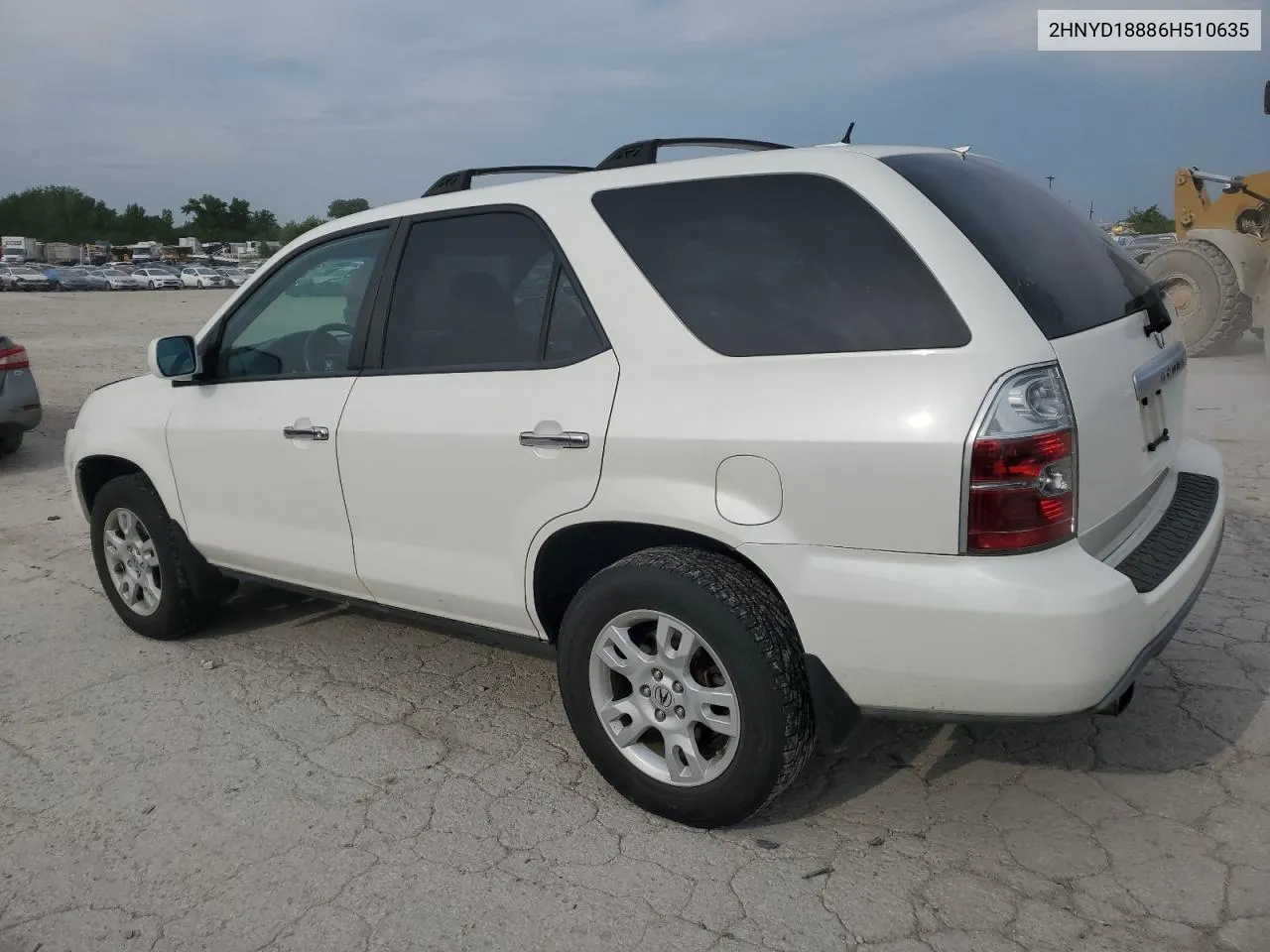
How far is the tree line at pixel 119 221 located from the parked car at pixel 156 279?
45.3 metres

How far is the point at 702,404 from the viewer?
9.02ft

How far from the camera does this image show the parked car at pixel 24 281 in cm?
5228

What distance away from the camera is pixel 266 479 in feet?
12.7

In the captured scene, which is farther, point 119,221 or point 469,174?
point 119,221

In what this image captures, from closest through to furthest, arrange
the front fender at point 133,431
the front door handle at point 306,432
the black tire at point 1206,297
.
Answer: the front door handle at point 306,432 < the front fender at point 133,431 < the black tire at point 1206,297

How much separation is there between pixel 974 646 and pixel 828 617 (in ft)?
1.13

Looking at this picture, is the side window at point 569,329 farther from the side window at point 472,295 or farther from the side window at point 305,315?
the side window at point 305,315

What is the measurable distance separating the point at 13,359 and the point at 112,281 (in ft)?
175

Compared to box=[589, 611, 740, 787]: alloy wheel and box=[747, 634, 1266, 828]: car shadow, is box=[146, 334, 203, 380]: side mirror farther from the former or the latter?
box=[747, 634, 1266, 828]: car shadow

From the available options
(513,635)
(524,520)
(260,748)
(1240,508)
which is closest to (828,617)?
(524,520)

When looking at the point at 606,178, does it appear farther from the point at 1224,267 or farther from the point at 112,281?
the point at 112,281

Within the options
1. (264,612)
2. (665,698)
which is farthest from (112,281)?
(665,698)

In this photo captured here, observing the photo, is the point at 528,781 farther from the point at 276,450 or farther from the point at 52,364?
the point at 52,364

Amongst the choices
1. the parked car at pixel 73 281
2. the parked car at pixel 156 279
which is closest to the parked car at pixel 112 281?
the parked car at pixel 73 281
